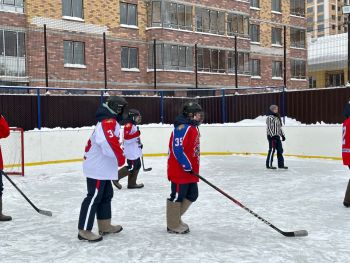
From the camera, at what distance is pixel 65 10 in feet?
74.1

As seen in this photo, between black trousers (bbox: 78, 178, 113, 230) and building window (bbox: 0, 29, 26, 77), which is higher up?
building window (bbox: 0, 29, 26, 77)

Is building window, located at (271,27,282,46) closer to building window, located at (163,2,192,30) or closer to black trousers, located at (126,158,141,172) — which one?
building window, located at (163,2,192,30)

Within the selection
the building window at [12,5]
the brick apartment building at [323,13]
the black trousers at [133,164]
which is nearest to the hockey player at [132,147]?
the black trousers at [133,164]

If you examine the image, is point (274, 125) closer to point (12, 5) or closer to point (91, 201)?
point (91, 201)

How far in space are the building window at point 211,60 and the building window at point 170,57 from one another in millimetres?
1232

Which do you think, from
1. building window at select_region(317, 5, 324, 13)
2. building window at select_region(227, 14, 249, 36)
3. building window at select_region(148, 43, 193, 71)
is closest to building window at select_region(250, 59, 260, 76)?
building window at select_region(227, 14, 249, 36)

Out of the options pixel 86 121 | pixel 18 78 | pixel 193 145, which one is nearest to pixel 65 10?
pixel 18 78

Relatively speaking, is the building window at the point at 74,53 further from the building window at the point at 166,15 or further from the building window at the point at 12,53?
the building window at the point at 166,15

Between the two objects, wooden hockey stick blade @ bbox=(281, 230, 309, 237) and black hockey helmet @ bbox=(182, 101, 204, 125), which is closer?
wooden hockey stick blade @ bbox=(281, 230, 309, 237)

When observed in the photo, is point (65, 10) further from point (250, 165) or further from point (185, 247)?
point (185, 247)

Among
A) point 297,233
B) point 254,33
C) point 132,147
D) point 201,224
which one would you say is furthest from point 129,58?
point 297,233

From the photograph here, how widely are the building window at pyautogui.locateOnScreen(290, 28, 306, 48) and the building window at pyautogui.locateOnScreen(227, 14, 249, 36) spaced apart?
19.9 feet

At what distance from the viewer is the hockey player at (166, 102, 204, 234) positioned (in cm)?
480

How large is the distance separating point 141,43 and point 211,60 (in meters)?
4.86
